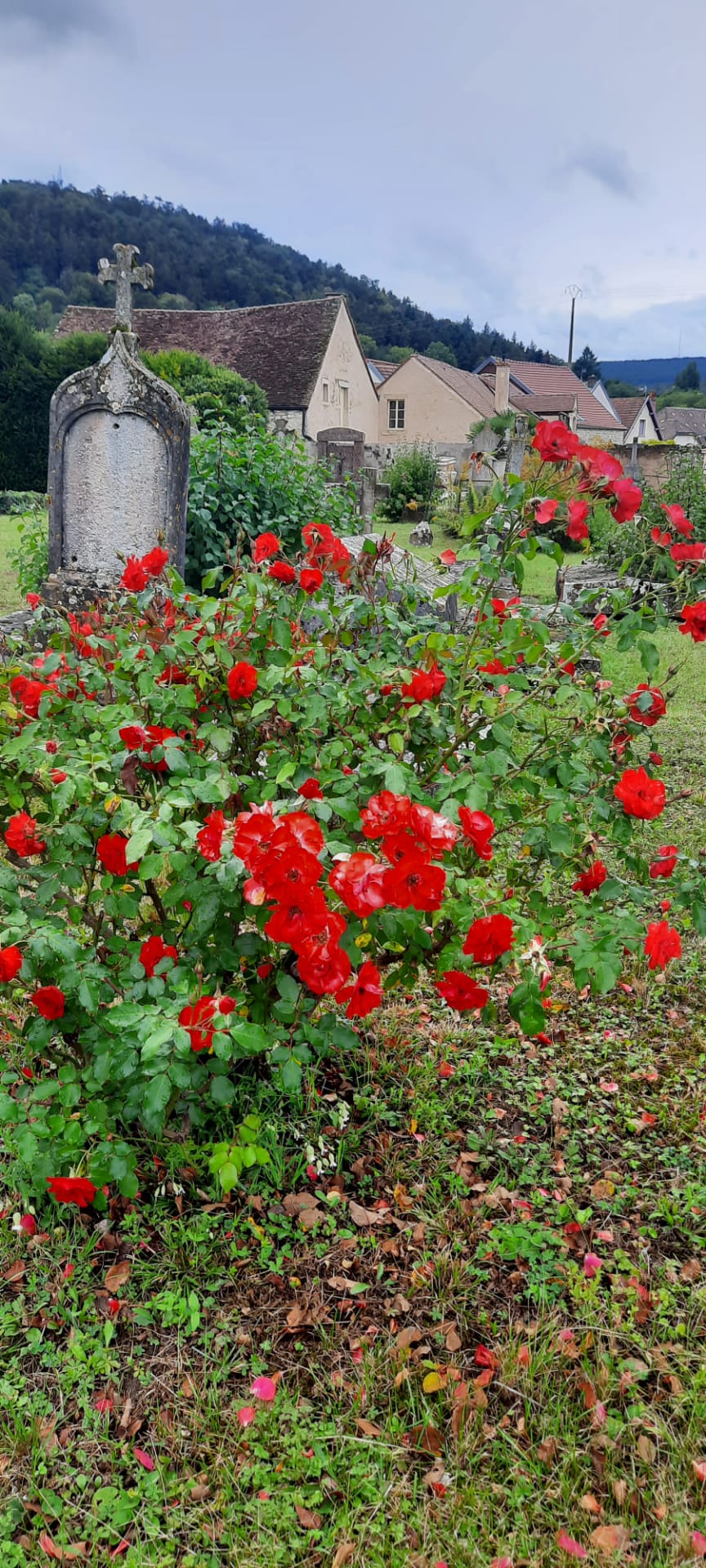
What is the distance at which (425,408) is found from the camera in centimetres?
3484

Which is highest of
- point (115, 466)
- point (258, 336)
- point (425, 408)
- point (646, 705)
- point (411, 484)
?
point (258, 336)

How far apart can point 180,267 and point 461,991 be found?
6687 centimetres

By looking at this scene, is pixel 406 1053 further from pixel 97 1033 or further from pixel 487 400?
pixel 487 400

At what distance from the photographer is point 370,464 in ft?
67.4

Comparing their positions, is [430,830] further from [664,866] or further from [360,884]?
[664,866]

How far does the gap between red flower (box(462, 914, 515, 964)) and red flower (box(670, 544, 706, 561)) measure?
91cm

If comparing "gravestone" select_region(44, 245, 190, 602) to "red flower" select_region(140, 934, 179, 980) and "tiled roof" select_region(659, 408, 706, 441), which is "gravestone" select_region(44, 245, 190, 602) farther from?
"tiled roof" select_region(659, 408, 706, 441)

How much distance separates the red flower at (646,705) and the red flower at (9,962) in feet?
4.51

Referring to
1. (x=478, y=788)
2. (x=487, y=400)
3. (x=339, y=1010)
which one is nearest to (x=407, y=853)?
(x=478, y=788)

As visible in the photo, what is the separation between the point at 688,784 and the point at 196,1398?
13.9 feet

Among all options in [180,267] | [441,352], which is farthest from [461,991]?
[441,352]

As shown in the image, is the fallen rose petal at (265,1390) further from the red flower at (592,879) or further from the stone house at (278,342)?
the stone house at (278,342)

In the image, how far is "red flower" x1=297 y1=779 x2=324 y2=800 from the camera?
185 cm

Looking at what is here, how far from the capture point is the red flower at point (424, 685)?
2.06 m
